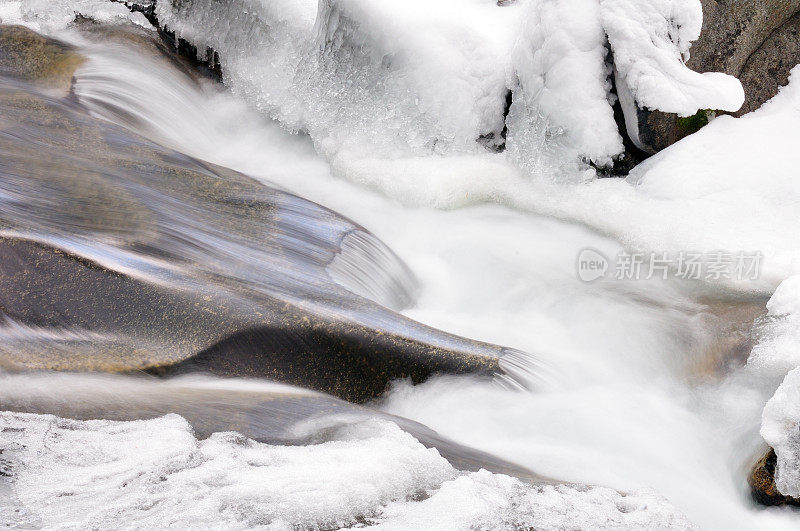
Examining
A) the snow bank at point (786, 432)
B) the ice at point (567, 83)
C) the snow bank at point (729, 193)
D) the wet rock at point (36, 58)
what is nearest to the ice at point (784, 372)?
the snow bank at point (786, 432)

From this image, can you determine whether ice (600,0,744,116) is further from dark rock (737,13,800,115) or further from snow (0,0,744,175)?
dark rock (737,13,800,115)

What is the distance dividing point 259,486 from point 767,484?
5.83 ft

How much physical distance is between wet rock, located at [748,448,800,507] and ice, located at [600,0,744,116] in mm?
2130

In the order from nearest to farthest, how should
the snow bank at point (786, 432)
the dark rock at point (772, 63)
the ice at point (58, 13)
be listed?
1. the snow bank at point (786, 432)
2. the dark rock at point (772, 63)
3. the ice at point (58, 13)

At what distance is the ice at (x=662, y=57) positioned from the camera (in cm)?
383

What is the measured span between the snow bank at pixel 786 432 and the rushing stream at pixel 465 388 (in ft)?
0.63

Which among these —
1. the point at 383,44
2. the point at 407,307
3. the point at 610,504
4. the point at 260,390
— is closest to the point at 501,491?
the point at 610,504

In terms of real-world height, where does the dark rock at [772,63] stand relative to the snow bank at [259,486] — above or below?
above

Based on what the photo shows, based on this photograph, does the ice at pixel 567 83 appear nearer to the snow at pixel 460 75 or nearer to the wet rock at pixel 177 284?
the snow at pixel 460 75

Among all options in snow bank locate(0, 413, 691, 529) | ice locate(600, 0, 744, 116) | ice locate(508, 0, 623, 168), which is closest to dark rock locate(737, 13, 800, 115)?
ice locate(600, 0, 744, 116)

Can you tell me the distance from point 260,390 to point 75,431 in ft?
2.07

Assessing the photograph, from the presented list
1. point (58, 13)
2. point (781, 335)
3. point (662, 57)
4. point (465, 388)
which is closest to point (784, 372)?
point (781, 335)

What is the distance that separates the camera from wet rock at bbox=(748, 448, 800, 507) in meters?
2.38

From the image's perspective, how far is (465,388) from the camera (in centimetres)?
275
